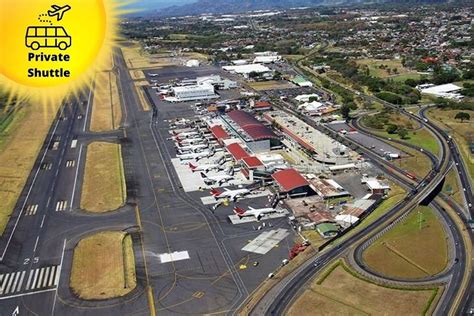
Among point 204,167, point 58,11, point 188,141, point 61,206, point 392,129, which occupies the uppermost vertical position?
point 58,11

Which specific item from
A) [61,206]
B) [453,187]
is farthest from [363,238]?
[61,206]

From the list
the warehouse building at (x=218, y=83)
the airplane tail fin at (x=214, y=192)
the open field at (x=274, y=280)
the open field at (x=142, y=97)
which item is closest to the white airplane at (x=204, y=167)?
the airplane tail fin at (x=214, y=192)

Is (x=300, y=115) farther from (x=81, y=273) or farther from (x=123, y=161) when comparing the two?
(x=81, y=273)

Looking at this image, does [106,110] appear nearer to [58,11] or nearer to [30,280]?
[30,280]

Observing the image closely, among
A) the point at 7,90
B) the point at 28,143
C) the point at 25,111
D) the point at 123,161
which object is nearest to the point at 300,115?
the point at 123,161

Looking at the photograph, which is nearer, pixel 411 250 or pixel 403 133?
pixel 411 250
